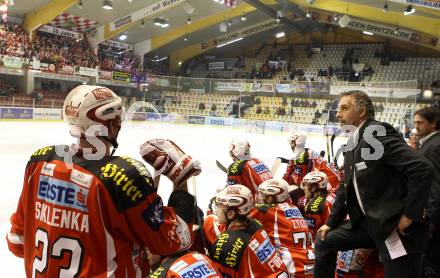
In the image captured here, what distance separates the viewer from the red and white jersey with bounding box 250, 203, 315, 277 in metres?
2.73

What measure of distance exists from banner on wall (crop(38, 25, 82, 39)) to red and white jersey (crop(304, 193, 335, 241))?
2273 centimetres

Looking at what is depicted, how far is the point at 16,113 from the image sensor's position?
Answer: 16.7 metres

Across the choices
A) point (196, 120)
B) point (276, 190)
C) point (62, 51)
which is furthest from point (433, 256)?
point (62, 51)

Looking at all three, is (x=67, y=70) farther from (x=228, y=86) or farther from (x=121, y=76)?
(x=228, y=86)

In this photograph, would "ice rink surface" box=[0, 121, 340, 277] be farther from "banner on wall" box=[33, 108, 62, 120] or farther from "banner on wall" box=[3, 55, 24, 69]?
"banner on wall" box=[3, 55, 24, 69]

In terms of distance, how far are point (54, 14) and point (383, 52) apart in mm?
19004

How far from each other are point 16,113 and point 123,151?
27.8 feet

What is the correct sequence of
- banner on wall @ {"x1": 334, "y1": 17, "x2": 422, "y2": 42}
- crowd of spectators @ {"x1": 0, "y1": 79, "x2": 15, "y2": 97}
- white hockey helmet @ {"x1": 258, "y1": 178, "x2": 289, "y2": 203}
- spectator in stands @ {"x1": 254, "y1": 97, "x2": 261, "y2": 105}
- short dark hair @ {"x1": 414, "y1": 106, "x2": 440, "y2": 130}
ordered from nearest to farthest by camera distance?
short dark hair @ {"x1": 414, "y1": 106, "x2": 440, "y2": 130}
white hockey helmet @ {"x1": 258, "y1": 178, "x2": 289, "y2": 203}
spectator in stands @ {"x1": 254, "y1": 97, "x2": 261, "y2": 105}
crowd of spectators @ {"x1": 0, "y1": 79, "x2": 15, "y2": 97}
banner on wall @ {"x1": 334, "y1": 17, "x2": 422, "y2": 42}

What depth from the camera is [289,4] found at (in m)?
22.2

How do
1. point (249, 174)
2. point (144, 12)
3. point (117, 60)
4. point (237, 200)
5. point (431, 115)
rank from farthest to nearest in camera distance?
point (117, 60) < point (144, 12) < point (249, 174) < point (431, 115) < point (237, 200)

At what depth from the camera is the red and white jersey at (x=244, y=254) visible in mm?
2082

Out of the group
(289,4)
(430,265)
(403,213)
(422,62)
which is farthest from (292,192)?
(422,62)

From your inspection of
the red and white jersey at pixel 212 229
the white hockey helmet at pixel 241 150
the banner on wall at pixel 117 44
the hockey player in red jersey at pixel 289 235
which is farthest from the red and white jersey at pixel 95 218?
the banner on wall at pixel 117 44

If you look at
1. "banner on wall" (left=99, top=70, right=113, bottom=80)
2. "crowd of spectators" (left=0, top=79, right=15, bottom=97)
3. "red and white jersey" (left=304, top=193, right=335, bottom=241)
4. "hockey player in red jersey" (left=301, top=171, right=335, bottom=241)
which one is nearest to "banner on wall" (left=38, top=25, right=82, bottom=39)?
"banner on wall" (left=99, top=70, right=113, bottom=80)
